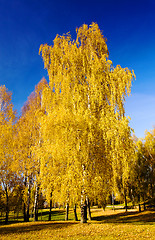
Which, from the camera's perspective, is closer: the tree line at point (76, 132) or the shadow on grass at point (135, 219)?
the tree line at point (76, 132)

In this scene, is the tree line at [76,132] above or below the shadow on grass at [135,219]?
above

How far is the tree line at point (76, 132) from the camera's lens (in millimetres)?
9273

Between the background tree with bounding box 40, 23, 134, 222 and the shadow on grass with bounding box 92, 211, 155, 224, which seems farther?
the shadow on grass with bounding box 92, 211, 155, 224

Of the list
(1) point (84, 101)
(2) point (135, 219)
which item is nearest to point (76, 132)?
(1) point (84, 101)

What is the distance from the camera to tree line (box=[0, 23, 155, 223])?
9.27m

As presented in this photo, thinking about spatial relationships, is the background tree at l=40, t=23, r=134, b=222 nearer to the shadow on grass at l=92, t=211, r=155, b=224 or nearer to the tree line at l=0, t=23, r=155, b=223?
the tree line at l=0, t=23, r=155, b=223

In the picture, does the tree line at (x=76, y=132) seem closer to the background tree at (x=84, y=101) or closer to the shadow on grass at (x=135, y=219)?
the background tree at (x=84, y=101)

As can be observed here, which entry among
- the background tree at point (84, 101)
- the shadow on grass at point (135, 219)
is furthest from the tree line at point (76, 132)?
the shadow on grass at point (135, 219)

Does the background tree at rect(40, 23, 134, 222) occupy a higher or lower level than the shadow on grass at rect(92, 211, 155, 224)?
higher

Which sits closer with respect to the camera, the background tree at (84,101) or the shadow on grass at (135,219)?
the background tree at (84,101)

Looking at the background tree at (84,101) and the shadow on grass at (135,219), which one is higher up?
the background tree at (84,101)

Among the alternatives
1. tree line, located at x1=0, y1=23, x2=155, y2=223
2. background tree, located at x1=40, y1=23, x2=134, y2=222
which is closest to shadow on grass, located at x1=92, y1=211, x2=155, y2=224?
tree line, located at x1=0, y1=23, x2=155, y2=223

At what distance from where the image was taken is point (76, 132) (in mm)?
9977

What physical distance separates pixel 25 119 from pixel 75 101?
9.18m
